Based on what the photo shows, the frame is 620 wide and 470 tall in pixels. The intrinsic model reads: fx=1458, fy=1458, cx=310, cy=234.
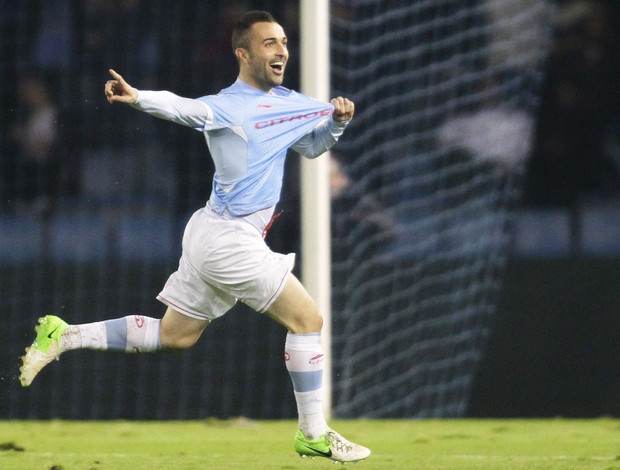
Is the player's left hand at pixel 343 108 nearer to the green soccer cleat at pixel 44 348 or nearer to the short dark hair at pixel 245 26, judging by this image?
the short dark hair at pixel 245 26

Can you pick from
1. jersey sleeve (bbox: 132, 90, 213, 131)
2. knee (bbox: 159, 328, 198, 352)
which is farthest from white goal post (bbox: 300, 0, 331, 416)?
jersey sleeve (bbox: 132, 90, 213, 131)

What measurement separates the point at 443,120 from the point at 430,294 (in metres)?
1.36

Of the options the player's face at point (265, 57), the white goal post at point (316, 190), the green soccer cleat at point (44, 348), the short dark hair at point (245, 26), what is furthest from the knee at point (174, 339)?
the white goal post at point (316, 190)

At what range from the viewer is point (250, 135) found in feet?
18.5

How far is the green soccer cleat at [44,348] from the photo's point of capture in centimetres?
588

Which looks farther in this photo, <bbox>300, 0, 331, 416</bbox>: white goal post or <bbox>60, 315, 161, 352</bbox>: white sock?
<bbox>300, 0, 331, 416</bbox>: white goal post

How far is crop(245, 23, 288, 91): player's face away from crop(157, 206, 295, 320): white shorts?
0.52 meters

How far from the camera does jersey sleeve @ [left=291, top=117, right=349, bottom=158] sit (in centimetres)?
588

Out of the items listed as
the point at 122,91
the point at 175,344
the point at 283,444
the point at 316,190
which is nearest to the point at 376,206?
the point at 316,190

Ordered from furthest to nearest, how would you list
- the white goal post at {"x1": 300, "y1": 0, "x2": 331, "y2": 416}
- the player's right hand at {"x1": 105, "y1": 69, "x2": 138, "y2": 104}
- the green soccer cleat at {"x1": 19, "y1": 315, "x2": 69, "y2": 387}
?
the white goal post at {"x1": 300, "y1": 0, "x2": 331, "y2": 416} < the green soccer cleat at {"x1": 19, "y1": 315, "x2": 69, "y2": 387} < the player's right hand at {"x1": 105, "y1": 69, "x2": 138, "y2": 104}

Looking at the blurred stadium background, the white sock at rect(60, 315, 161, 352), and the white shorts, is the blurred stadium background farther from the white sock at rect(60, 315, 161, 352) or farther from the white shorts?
the white shorts

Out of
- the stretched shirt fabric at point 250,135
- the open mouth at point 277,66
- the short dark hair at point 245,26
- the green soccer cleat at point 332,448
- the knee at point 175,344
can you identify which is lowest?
the green soccer cleat at point 332,448

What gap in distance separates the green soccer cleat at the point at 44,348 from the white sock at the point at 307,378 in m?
0.96

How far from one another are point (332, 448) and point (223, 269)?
81 cm
